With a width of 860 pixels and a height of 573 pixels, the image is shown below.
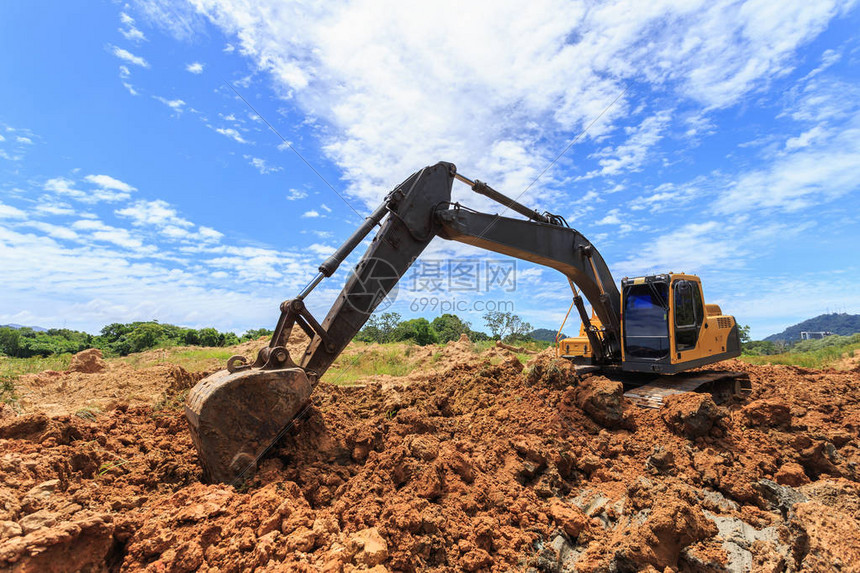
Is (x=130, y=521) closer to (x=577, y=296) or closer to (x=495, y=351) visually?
(x=577, y=296)

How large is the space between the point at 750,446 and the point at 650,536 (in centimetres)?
324

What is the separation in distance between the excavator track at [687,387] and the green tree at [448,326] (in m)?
22.0

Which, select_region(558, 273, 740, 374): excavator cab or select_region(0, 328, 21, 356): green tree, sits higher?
select_region(558, 273, 740, 374): excavator cab

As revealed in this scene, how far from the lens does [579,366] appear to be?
348 inches

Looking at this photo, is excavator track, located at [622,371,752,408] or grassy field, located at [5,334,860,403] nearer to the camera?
excavator track, located at [622,371,752,408]

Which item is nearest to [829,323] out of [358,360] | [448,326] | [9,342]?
[448,326]

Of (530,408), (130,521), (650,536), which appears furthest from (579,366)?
(130,521)

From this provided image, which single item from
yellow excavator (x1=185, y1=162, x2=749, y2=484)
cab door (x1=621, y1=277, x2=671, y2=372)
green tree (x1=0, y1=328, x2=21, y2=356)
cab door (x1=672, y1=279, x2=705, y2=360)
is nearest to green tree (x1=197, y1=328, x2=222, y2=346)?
green tree (x1=0, y1=328, x2=21, y2=356)

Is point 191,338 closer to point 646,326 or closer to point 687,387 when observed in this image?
point 646,326

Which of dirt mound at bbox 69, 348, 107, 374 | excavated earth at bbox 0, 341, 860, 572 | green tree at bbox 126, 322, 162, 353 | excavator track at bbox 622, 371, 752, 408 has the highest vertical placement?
green tree at bbox 126, 322, 162, 353

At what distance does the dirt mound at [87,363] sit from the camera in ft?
39.0

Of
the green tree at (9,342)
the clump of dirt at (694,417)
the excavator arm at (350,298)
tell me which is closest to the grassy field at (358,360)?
the green tree at (9,342)

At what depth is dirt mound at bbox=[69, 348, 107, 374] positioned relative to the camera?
11902mm

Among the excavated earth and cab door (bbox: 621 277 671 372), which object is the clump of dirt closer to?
the excavated earth
